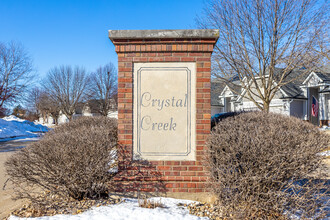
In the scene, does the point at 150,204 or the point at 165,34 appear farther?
the point at 165,34

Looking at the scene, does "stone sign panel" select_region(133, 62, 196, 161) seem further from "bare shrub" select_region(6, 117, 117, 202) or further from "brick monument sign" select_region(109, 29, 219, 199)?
"bare shrub" select_region(6, 117, 117, 202)

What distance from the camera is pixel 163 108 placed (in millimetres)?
4020

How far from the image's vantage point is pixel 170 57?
3.99 m

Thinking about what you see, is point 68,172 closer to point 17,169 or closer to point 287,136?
point 17,169

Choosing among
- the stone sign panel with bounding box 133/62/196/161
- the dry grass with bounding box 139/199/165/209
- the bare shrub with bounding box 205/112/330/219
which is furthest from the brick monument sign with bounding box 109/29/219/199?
the bare shrub with bounding box 205/112/330/219

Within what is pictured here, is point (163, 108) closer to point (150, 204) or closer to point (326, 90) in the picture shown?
point (150, 204)

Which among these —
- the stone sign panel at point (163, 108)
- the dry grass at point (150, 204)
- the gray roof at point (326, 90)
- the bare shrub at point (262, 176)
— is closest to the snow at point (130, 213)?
the dry grass at point (150, 204)

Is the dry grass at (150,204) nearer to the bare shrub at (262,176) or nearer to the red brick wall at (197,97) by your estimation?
the red brick wall at (197,97)

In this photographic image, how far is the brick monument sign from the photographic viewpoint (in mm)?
3961

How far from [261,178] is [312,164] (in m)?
0.89

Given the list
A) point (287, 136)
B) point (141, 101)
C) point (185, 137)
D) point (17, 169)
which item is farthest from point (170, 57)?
point (17, 169)

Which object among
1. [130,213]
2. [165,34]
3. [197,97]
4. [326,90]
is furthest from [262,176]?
[326,90]

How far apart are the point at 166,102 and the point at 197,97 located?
0.51 metres

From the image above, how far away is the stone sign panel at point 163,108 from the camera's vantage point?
399 cm
